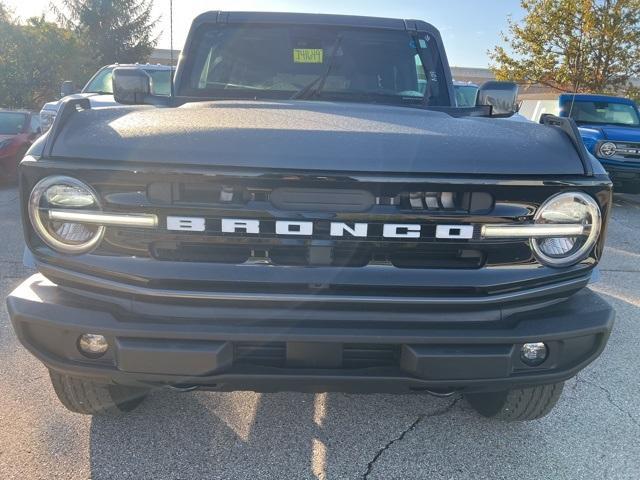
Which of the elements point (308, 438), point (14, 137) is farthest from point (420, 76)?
point (14, 137)

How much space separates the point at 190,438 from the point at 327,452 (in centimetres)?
66

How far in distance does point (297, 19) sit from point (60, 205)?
210 centimetres

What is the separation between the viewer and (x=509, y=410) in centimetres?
263

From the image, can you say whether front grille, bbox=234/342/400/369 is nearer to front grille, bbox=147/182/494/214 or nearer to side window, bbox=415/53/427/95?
front grille, bbox=147/182/494/214

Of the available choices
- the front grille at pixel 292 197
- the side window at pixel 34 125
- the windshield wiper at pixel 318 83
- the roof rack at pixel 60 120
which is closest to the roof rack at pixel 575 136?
the front grille at pixel 292 197

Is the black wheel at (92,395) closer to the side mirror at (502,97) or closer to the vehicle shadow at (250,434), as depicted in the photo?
the vehicle shadow at (250,434)

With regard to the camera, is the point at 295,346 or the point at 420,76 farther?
the point at 420,76

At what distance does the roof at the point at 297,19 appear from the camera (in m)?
3.42

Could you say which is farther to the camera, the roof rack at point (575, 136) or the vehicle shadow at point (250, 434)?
the vehicle shadow at point (250, 434)

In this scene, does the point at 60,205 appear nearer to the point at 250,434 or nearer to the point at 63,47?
the point at 250,434

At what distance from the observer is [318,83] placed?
10.7 ft

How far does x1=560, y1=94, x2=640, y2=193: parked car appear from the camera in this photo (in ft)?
29.6

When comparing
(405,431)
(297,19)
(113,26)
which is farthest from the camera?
(113,26)

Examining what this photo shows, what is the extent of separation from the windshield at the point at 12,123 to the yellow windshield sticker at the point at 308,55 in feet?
25.8
